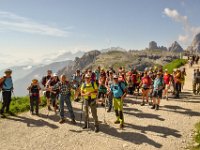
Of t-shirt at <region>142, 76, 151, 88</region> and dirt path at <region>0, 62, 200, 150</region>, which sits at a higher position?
t-shirt at <region>142, 76, 151, 88</region>

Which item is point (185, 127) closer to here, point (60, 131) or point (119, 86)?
point (119, 86)

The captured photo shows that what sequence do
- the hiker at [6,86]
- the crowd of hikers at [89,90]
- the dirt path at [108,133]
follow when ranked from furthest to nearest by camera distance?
1. the hiker at [6,86]
2. the crowd of hikers at [89,90]
3. the dirt path at [108,133]

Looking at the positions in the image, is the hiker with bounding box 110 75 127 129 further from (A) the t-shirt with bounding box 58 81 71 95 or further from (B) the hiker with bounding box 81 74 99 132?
(A) the t-shirt with bounding box 58 81 71 95

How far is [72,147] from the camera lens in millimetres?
12492

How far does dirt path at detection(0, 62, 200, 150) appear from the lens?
12.6 meters

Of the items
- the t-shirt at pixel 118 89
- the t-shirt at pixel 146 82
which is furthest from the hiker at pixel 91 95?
the t-shirt at pixel 146 82

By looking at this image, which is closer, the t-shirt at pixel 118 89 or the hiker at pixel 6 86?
the t-shirt at pixel 118 89

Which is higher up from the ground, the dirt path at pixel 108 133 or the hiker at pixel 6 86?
the hiker at pixel 6 86

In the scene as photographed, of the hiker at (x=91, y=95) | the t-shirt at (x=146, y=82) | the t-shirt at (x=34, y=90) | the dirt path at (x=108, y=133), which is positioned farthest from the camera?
the t-shirt at (x=146, y=82)

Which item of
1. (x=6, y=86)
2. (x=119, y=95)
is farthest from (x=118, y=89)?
(x=6, y=86)

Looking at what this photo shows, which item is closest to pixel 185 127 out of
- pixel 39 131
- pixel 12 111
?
pixel 39 131

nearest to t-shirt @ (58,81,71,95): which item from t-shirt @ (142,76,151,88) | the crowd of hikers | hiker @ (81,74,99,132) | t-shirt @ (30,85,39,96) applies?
the crowd of hikers

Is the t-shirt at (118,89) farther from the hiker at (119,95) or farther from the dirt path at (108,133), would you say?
the dirt path at (108,133)

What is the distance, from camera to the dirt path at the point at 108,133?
41.5 ft
